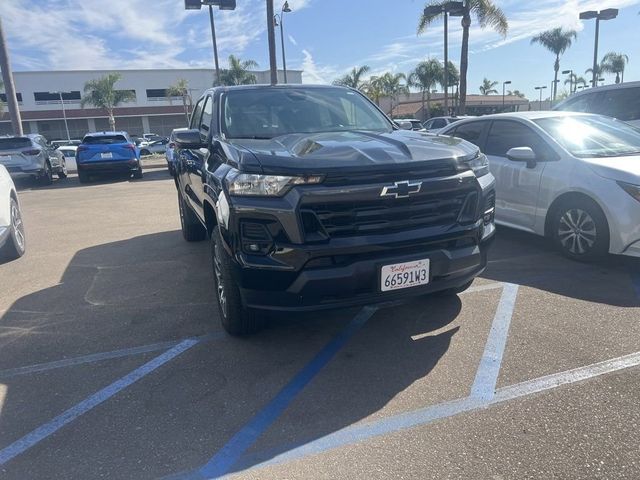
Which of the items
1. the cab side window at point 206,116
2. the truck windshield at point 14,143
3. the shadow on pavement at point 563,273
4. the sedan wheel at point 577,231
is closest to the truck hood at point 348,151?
the cab side window at point 206,116

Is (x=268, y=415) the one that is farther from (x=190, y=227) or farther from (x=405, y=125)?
(x=190, y=227)

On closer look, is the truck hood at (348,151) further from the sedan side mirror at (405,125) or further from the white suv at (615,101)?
the white suv at (615,101)

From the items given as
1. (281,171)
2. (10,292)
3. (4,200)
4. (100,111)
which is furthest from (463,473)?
(100,111)

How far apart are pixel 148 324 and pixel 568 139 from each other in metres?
4.81

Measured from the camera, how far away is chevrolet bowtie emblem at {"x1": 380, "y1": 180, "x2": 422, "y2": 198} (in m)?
3.14

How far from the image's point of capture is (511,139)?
20.8 feet

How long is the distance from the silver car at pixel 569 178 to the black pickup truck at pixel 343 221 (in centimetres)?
186

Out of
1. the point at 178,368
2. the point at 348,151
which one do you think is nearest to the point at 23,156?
the point at 178,368

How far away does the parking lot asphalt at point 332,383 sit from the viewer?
2.52 metres

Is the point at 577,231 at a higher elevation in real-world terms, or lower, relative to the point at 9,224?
lower

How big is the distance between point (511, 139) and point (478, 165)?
304cm

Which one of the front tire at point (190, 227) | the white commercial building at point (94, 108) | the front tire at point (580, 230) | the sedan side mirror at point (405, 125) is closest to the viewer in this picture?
the front tire at point (580, 230)

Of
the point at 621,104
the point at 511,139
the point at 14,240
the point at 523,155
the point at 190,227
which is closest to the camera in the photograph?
the point at 523,155

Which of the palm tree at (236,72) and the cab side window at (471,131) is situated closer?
the cab side window at (471,131)
